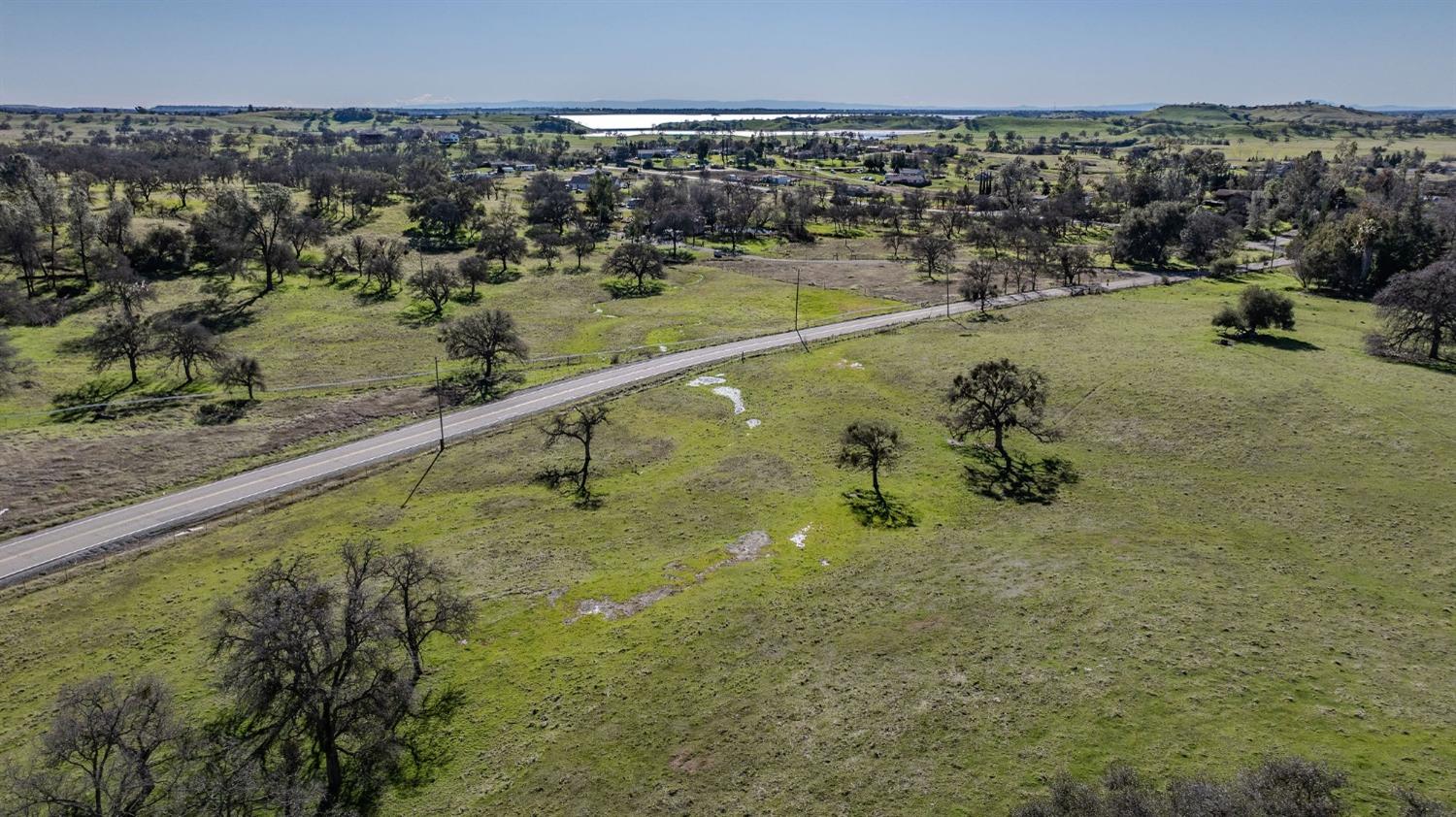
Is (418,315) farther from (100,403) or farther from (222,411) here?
(100,403)

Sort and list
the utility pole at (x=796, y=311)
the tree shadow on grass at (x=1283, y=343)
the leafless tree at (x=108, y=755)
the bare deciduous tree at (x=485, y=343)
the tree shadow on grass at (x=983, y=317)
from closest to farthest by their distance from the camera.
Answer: the leafless tree at (x=108, y=755)
the bare deciduous tree at (x=485, y=343)
the tree shadow on grass at (x=1283, y=343)
the utility pole at (x=796, y=311)
the tree shadow on grass at (x=983, y=317)

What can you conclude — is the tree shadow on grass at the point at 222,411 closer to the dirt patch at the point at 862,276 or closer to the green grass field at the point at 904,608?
the green grass field at the point at 904,608

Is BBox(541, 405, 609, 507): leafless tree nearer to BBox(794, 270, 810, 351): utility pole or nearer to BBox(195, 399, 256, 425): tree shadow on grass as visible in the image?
BBox(195, 399, 256, 425): tree shadow on grass

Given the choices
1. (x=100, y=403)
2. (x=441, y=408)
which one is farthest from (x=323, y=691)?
(x=100, y=403)

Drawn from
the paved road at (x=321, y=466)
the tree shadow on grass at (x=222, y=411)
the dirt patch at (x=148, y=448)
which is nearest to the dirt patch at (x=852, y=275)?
the paved road at (x=321, y=466)

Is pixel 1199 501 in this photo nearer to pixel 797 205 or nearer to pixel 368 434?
pixel 368 434

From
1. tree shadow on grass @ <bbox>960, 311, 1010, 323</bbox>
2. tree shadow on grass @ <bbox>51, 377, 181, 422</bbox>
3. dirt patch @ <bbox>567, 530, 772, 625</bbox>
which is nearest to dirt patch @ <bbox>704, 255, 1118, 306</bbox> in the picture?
tree shadow on grass @ <bbox>960, 311, 1010, 323</bbox>
